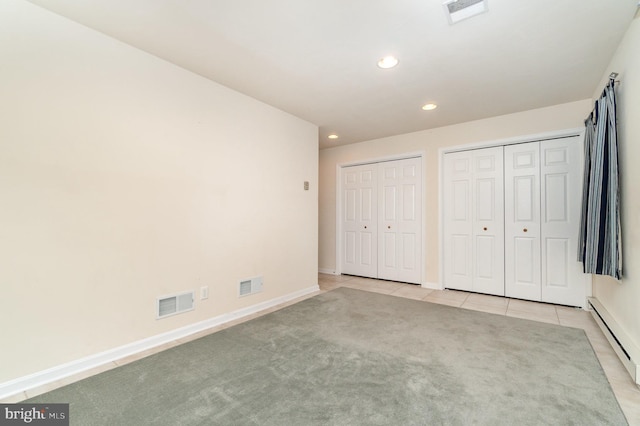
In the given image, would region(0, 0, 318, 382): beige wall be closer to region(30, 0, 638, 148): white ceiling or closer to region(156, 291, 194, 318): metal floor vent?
region(156, 291, 194, 318): metal floor vent

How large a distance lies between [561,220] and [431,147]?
6.25ft

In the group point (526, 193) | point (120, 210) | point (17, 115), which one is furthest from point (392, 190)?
point (17, 115)

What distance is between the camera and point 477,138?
403cm

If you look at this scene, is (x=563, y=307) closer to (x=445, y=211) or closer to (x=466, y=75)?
(x=445, y=211)

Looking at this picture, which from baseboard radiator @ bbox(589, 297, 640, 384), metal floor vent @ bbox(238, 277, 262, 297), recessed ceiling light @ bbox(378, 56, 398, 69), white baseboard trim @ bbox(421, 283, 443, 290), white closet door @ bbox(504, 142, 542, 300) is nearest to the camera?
baseboard radiator @ bbox(589, 297, 640, 384)

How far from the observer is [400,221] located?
4777mm

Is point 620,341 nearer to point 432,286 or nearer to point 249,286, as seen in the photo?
point 432,286

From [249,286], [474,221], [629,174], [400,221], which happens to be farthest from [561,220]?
[249,286]

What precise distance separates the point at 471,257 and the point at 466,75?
255 centimetres

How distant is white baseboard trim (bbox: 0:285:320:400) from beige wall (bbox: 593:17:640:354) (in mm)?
3356

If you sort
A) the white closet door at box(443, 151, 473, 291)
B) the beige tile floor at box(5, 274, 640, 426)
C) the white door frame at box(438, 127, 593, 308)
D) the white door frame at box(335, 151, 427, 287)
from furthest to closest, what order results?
the white door frame at box(335, 151, 427, 287), the white closet door at box(443, 151, 473, 291), the white door frame at box(438, 127, 593, 308), the beige tile floor at box(5, 274, 640, 426)

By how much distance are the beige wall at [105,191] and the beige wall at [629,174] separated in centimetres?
329

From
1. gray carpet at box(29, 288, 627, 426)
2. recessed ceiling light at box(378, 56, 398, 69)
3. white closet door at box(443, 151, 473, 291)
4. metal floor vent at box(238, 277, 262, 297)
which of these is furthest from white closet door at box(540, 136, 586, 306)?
metal floor vent at box(238, 277, 262, 297)

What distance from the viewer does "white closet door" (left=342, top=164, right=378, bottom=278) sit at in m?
5.10
